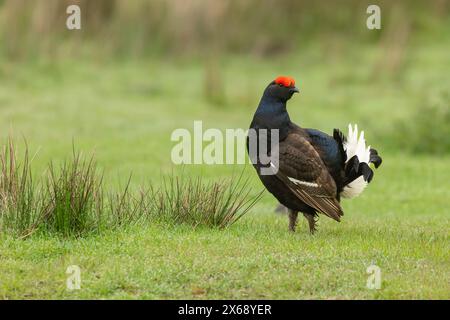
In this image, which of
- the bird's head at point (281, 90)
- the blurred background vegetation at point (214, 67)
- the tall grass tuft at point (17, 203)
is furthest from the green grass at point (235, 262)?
the blurred background vegetation at point (214, 67)

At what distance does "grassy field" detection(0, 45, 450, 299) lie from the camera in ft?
25.9

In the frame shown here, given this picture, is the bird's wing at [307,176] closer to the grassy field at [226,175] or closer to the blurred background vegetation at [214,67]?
the grassy field at [226,175]

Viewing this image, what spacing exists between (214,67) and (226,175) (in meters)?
7.90

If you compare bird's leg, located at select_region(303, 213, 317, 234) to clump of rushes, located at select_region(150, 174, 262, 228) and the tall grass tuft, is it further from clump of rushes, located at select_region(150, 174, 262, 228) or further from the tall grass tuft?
the tall grass tuft

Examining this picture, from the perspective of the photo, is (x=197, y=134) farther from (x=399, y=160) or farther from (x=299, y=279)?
(x=299, y=279)

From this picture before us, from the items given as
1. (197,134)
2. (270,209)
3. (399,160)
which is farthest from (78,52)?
(270,209)

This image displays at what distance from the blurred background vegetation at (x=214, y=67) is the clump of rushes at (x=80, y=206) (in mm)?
7681

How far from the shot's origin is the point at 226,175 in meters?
15.2

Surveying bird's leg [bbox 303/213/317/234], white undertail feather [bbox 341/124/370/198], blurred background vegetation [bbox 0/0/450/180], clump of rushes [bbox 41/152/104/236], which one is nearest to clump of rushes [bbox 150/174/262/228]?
bird's leg [bbox 303/213/317/234]

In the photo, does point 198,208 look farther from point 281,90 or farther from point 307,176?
point 281,90

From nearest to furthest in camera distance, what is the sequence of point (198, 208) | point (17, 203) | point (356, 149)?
point (17, 203)
point (198, 208)
point (356, 149)

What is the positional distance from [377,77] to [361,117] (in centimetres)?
336

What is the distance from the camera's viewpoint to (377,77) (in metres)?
23.4

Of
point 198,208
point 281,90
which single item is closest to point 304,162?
point 281,90
